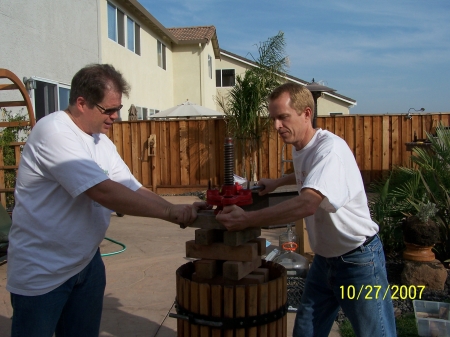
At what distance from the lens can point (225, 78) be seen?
97.9 feet

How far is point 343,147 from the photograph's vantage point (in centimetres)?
263

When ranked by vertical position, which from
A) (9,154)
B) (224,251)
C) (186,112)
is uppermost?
(186,112)

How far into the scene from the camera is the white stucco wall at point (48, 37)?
898 centimetres

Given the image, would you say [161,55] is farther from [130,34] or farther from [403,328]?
[403,328]

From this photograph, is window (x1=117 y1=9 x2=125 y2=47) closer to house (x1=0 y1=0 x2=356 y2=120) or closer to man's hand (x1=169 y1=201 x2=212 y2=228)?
house (x1=0 y1=0 x2=356 y2=120)

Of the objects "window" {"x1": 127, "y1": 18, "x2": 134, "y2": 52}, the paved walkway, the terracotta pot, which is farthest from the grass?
"window" {"x1": 127, "y1": 18, "x2": 134, "y2": 52}

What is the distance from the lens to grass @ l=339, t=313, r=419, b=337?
400 centimetres

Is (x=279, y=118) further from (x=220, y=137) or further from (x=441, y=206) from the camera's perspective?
(x=220, y=137)

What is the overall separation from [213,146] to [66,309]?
10347 millimetres

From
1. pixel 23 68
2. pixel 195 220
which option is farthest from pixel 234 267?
pixel 23 68

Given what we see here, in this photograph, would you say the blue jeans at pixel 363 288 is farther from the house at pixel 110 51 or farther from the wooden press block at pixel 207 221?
the house at pixel 110 51

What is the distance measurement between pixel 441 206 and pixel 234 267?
13.9 feet

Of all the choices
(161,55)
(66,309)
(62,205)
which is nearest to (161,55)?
(161,55)

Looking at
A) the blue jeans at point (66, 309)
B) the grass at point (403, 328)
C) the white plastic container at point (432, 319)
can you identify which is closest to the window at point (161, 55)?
the grass at point (403, 328)
